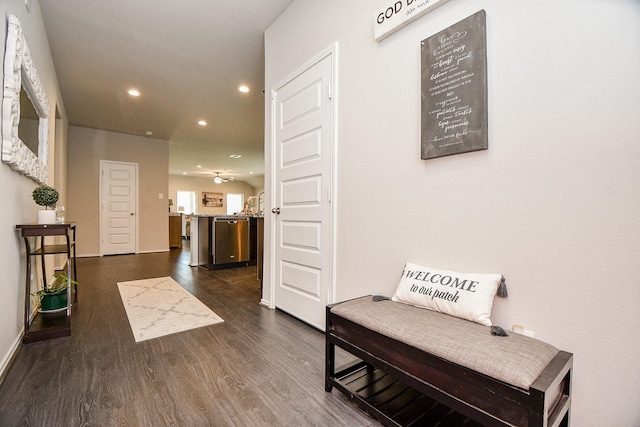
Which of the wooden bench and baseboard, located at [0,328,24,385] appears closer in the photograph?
the wooden bench

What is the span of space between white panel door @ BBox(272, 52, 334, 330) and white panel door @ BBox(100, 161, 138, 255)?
5443 millimetres

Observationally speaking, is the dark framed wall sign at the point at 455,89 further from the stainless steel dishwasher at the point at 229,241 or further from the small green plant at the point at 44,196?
the stainless steel dishwasher at the point at 229,241

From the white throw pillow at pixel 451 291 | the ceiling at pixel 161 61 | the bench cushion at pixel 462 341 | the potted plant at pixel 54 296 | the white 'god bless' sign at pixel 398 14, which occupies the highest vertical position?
the ceiling at pixel 161 61

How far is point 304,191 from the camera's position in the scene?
8.03 feet

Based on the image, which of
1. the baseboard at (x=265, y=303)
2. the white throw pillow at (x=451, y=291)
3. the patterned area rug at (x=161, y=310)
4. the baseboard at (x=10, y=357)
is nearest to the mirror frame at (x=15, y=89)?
the baseboard at (x=10, y=357)

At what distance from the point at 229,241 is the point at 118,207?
3456 millimetres

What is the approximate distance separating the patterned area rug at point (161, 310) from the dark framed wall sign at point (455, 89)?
2.23m

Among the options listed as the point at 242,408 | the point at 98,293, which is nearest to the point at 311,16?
the point at 242,408

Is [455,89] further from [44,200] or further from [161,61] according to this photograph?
[161,61]

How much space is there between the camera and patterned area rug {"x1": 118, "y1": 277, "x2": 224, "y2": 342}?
2316mm

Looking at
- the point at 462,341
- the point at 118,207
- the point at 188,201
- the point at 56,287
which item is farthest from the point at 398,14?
the point at 188,201

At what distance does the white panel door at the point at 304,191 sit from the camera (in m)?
2.25

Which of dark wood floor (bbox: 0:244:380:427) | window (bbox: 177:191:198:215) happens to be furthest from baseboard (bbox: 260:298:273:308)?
window (bbox: 177:191:198:215)

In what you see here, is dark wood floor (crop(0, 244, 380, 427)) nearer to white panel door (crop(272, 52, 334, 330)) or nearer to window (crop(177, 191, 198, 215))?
white panel door (crop(272, 52, 334, 330))
